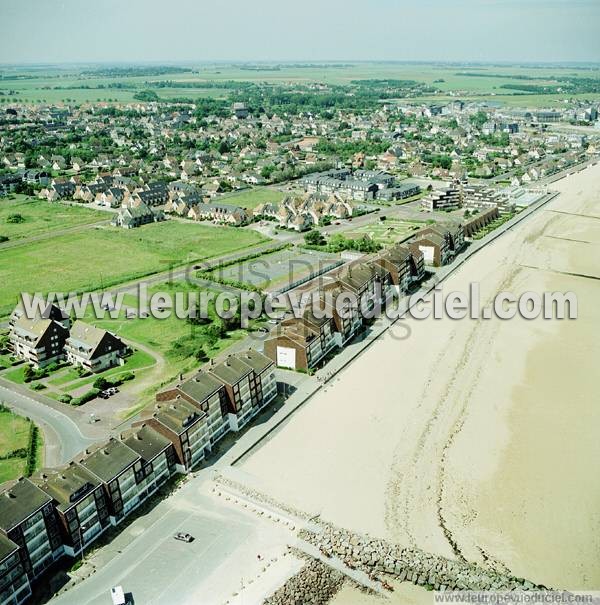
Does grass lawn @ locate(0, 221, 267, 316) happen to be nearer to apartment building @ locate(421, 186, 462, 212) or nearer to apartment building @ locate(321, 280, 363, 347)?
apartment building @ locate(321, 280, 363, 347)

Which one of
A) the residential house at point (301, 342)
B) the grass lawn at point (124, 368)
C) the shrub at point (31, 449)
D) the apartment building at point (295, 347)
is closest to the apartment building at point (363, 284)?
the residential house at point (301, 342)

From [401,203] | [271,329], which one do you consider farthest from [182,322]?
[401,203]

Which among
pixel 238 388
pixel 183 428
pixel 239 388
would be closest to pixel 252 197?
pixel 239 388

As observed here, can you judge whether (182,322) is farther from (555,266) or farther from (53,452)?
(555,266)

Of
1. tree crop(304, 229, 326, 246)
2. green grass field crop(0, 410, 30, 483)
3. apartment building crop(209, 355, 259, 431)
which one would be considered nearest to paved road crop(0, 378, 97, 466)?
green grass field crop(0, 410, 30, 483)

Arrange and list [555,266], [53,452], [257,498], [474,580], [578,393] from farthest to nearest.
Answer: [555,266] < [578,393] < [53,452] < [257,498] < [474,580]
